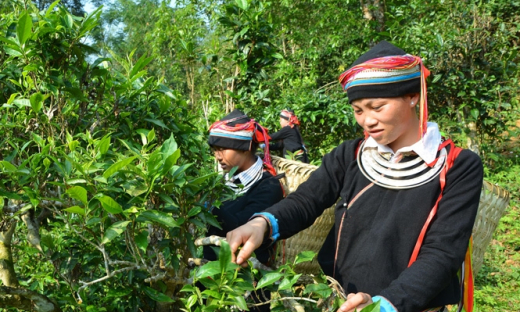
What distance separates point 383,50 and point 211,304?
93 cm

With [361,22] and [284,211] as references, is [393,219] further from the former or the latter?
[361,22]

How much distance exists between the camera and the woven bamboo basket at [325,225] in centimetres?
242

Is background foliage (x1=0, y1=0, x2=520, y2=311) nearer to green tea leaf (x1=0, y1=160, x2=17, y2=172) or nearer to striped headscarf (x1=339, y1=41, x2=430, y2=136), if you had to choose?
green tea leaf (x1=0, y1=160, x2=17, y2=172)

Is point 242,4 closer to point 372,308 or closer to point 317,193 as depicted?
point 317,193

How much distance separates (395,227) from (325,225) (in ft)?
3.32

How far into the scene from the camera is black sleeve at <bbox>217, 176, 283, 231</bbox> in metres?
2.52

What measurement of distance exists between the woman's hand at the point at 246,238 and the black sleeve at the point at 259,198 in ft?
2.45

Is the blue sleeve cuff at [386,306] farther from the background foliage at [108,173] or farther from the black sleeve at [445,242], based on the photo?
the background foliage at [108,173]

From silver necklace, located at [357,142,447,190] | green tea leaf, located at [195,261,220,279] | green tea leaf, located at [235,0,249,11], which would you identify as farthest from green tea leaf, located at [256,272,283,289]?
green tea leaf, located at [235,0,249,11]

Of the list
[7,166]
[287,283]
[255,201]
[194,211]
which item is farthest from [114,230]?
[255,201]

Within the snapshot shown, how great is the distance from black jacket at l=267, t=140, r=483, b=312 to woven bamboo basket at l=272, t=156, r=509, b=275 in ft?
1.70

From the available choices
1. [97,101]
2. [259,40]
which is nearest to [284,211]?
[97,101]

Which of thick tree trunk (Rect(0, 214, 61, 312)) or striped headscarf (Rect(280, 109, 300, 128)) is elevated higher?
thick tree trunk (Rect(0, 214, 61, 312))

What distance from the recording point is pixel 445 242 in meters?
1.59
